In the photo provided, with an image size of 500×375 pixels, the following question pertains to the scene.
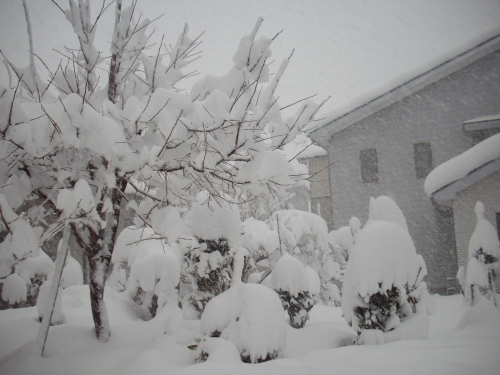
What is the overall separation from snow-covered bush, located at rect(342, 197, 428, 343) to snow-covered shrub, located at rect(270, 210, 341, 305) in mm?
4154

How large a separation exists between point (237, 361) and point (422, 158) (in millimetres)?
12043

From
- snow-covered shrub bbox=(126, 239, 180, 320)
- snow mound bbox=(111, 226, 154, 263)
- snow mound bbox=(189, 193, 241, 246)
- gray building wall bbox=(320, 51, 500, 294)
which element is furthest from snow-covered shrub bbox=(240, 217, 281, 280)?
gray building wall bbox=(320, 51, 500, 294)

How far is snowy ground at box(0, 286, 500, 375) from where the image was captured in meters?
2.61

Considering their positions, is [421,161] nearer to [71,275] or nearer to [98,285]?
[98,285]

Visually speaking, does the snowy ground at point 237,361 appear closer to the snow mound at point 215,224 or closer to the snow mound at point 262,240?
the snow mound at point 215,224

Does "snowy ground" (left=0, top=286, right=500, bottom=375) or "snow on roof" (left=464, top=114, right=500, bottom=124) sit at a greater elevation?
"snow on roof" (left=464, top=114, right=500, bottom=124)

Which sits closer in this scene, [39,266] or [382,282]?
[382,282]

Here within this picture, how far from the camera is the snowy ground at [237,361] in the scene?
261 centimetres

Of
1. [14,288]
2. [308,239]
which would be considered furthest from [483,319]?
[14,288]

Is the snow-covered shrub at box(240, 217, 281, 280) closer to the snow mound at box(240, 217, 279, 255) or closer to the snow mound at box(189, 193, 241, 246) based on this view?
the snow mound at box(240, 217, 279, 255)

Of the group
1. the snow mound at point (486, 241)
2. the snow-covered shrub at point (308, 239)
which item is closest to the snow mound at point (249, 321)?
the snow-covered shrub at point (308, 239)

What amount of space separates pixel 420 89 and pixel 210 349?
13522mm

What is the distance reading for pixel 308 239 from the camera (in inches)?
360

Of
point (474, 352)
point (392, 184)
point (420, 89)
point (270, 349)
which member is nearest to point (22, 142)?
point (270, 349)
